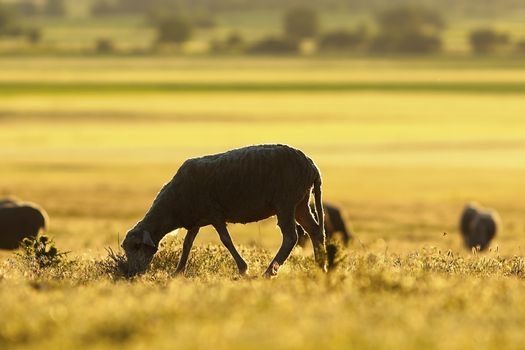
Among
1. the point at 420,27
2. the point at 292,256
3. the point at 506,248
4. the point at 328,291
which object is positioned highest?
the point at 328,291

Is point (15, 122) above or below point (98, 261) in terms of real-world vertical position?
below

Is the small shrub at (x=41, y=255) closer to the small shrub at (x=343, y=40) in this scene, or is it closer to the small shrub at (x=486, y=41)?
the small shrub at (x=486, y=41)

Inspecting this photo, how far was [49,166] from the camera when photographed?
145ft

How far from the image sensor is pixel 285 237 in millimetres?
13438

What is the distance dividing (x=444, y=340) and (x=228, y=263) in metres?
6.24

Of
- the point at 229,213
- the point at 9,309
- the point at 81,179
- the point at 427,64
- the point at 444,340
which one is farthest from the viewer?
the point at 427,64

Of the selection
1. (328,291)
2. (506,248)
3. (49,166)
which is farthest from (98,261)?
(49,166)

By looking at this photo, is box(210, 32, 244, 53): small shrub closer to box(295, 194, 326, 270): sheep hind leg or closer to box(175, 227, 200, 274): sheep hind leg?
box(295, 194, 326, 270): sheep hind leg

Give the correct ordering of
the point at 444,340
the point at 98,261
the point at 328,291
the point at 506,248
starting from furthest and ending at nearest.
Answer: the point at 506,248 → the point at 98,261 → the point at 328,291 → the point at 444,340

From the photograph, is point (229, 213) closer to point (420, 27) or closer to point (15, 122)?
point (15, 122)

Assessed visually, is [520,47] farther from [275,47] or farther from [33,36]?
[33,36]

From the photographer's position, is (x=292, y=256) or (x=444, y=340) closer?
(x=444, y=340)

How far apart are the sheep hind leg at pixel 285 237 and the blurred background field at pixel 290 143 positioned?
0.77 ft

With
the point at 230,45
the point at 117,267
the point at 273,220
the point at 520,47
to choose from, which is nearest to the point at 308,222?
the point at 117,267
